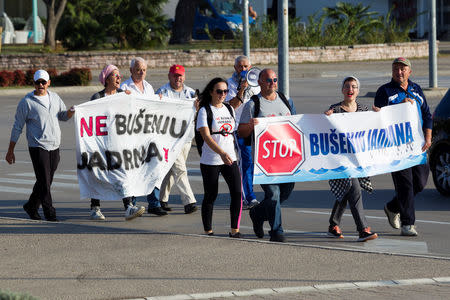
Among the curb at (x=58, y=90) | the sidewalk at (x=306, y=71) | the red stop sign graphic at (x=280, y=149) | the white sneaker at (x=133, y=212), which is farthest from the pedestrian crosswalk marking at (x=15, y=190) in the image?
the sidewalk at (x=306, y=71)

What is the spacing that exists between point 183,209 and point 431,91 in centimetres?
1860

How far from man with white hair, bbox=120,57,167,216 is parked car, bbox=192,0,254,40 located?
43.0 metres

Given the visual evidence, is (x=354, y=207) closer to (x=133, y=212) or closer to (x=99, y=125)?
(x=133, y=212)

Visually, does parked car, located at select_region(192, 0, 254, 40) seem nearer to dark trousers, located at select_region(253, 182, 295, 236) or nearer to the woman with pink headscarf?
the woman with pink headscarf

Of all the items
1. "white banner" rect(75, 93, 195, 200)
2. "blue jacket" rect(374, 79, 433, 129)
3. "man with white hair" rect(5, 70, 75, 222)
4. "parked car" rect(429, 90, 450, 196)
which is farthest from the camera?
"parked car" rect(429, 90, 450, 196)

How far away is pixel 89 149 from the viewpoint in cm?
1193

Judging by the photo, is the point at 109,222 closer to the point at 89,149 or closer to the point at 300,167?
the point at 89,149

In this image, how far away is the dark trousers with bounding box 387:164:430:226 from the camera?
1086 centimetres

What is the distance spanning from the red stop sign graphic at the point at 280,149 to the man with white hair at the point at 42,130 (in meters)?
2.42

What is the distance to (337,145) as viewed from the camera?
1118 cm

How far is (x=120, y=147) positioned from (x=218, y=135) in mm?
1729

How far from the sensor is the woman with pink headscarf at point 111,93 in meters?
11.9

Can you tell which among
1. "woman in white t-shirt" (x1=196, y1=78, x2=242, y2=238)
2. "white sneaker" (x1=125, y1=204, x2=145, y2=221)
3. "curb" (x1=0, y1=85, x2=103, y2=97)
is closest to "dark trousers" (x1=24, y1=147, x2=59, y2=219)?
"white sneaker" (x1=125, y1=204, x2=145, y2=221)

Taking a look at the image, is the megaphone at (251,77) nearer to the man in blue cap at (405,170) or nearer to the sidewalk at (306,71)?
the man in blue cap at (405,170)
